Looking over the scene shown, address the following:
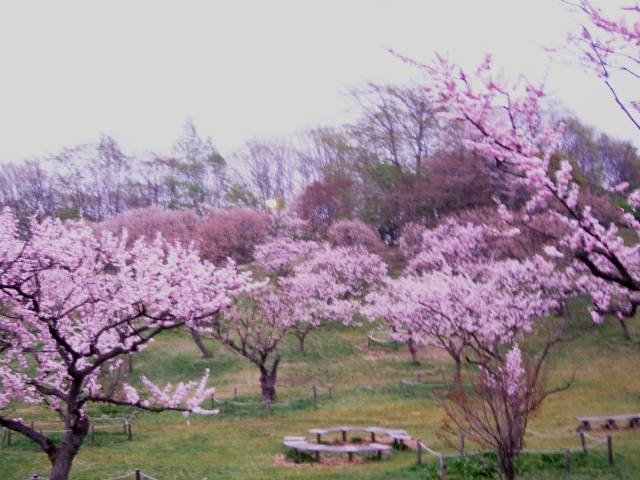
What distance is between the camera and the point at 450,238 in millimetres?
37094

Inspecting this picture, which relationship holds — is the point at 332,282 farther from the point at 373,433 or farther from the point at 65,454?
the point at 65,454

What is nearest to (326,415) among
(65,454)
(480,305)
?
(480,305)

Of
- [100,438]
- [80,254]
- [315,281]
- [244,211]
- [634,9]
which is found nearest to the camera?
[634,9]

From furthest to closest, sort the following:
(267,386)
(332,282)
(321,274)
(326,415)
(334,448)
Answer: (321,274), (332,282), (267,386), (326,415), (334,448)

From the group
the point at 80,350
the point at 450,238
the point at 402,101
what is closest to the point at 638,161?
the point at 402,101

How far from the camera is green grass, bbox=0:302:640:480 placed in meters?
13.1

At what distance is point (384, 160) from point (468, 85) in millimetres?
45261

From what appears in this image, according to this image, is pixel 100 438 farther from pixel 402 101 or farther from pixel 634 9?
pixel 402 101

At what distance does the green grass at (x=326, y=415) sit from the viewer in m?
13.1

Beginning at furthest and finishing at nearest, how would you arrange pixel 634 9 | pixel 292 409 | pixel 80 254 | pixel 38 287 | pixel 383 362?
pixel 383 362 < pixel 292 409 < pixel 80 254 < pixel 38 287 < pixel 634 9

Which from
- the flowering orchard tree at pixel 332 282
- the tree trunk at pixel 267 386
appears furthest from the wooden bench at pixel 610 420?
the flowering orchard tree at pixel 332 282

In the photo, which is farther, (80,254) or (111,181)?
(111,181)

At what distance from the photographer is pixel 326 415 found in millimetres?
20656

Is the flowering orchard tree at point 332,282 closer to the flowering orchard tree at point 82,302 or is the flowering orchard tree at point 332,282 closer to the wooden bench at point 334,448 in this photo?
the wooden bench at point 334,448
